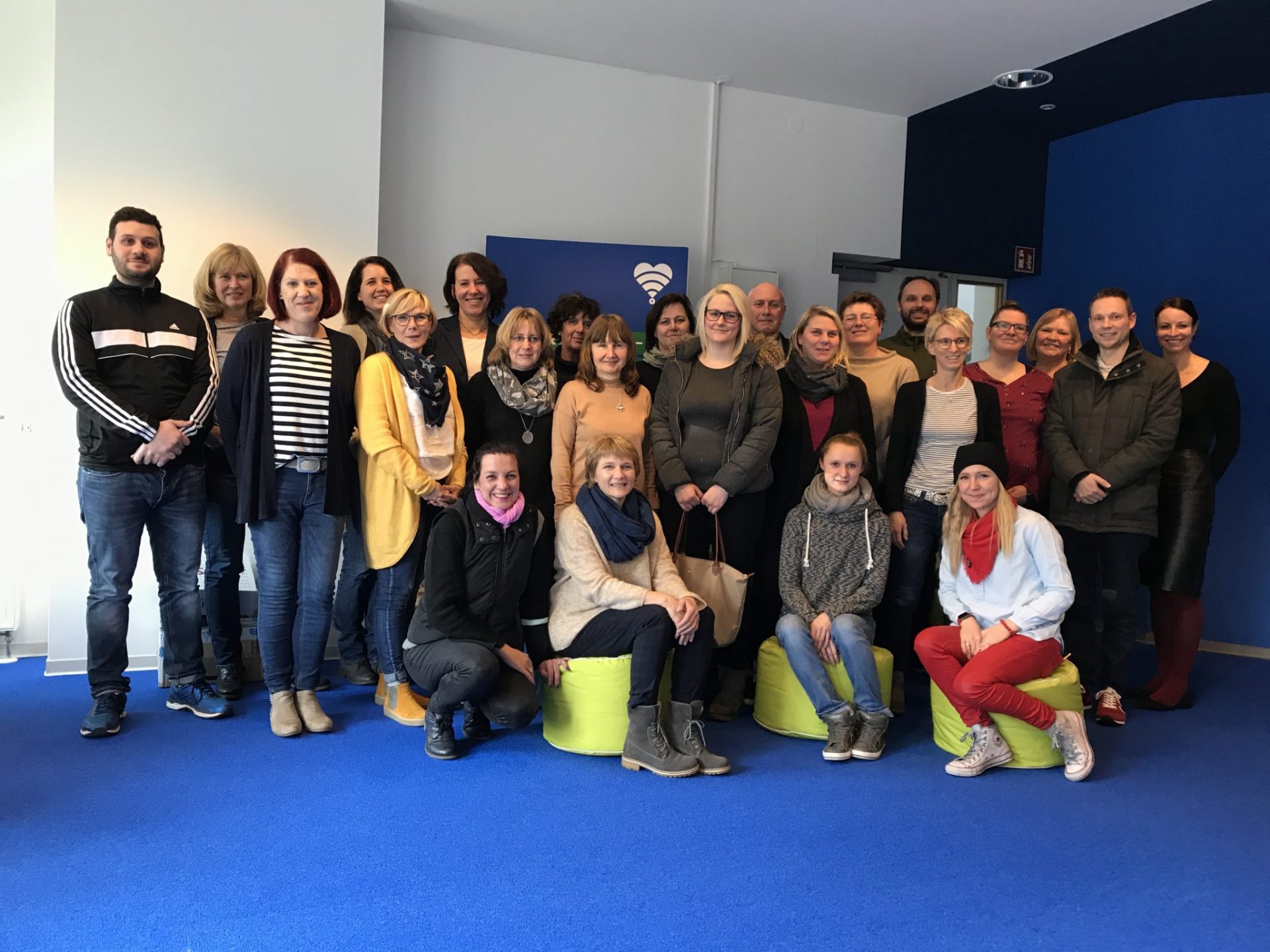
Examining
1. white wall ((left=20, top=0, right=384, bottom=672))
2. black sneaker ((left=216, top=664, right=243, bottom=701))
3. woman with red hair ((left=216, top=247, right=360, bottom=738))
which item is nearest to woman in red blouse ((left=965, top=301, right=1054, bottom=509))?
woman with red hair ((left=216, top=247, right=360, bottom=738))

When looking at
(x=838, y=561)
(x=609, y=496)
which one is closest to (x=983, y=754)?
(x=838, y=561)

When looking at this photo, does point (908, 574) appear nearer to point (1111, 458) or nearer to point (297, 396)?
point (1111, 458)

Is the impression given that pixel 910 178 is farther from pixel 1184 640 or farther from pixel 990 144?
pixel 1184 640

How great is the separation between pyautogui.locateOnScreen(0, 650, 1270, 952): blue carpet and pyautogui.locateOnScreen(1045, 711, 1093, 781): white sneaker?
5 centimetres

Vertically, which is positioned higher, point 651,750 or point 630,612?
point 630,612

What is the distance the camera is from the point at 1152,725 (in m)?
3.98

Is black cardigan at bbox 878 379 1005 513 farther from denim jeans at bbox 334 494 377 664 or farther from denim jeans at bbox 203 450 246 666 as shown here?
denim jeans at bbox 203 450 246 666

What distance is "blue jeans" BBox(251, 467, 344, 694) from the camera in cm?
344

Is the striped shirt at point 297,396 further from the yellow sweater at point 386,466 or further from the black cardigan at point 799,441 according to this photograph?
the black cardigan at point 799,441

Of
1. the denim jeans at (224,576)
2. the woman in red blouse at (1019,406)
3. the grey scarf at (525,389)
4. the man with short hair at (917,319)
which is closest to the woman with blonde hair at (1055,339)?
the woman in red blouse at (1019,406)

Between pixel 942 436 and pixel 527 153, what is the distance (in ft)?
9.36

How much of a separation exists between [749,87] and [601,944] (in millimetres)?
5032

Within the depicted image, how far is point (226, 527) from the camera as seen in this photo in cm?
384

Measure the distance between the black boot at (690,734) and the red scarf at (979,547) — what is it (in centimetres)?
110
